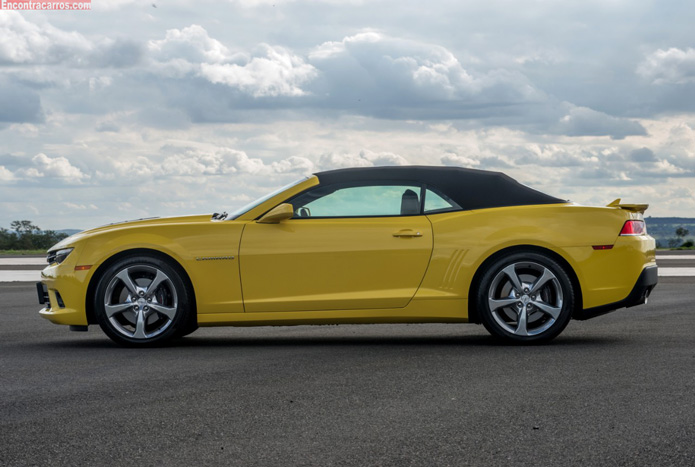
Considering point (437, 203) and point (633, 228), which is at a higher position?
point (437, 203)

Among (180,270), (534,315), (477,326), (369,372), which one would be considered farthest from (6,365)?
(477,326)

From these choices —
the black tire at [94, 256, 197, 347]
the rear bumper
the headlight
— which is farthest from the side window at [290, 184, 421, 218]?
the headlight

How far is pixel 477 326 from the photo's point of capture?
9922mm

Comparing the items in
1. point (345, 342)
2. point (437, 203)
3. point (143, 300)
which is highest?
point (437, 203)

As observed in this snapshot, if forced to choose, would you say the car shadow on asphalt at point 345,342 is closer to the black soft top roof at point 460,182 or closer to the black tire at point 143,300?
the black tire at point 143,300

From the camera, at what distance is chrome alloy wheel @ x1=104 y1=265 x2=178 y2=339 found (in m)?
7.82

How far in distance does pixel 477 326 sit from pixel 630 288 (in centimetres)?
229

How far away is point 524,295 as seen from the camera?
776 cm

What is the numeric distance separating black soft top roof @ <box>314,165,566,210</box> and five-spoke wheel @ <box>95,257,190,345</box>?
1564mm

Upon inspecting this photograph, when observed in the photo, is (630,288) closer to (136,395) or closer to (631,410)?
(631,410)

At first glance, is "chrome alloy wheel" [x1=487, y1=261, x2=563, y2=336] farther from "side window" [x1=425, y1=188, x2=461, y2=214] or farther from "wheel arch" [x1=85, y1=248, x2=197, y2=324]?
"wheel arch" [x1=85, y1=248, x2=197, y2=324]

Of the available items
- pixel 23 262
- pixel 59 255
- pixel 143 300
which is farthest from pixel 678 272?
pixel 23 262

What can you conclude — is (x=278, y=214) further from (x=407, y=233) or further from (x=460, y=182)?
(x=460, y=182)

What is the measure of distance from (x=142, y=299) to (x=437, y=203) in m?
2.62
